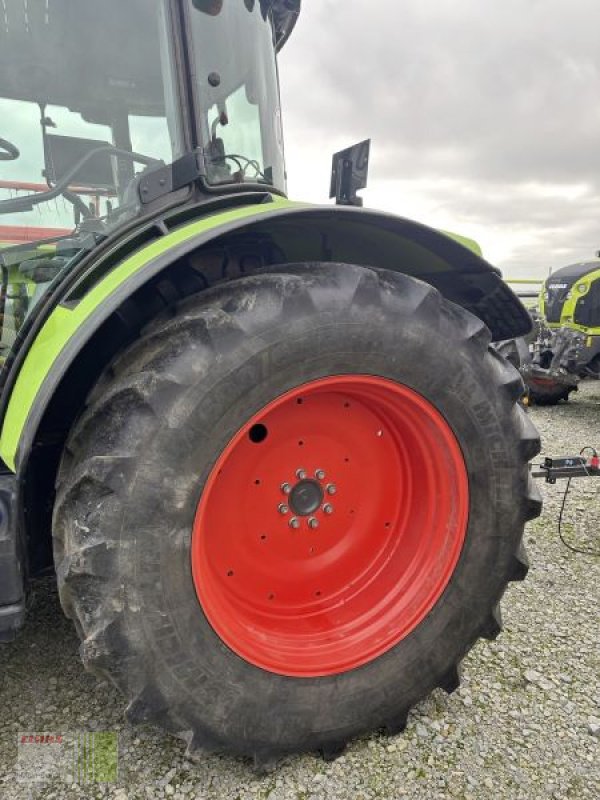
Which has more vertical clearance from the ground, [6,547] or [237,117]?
[237,117]

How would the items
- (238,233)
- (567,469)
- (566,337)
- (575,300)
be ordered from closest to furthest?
(238,233)
(567,469)
(566,337)
(575,300)

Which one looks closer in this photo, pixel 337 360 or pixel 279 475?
pixel 337 360

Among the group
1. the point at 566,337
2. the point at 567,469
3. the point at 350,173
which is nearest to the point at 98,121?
the point at 350,173

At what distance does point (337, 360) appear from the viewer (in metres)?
1.52

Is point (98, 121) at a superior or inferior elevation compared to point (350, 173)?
superior

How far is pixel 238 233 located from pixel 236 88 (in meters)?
0.59

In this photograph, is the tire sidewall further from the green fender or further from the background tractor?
the background tractor

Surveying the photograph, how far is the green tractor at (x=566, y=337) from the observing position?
21.0ft

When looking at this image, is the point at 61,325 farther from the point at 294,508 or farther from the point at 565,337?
the point at 565,337

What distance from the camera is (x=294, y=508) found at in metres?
1.74

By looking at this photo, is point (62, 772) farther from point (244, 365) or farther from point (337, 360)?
point (337, 360)

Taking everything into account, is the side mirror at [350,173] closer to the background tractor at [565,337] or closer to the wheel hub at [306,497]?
the wheel hub at [306,497]

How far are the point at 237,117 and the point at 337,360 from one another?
2.97 feet

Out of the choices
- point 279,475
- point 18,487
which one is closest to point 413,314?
point 279,475
